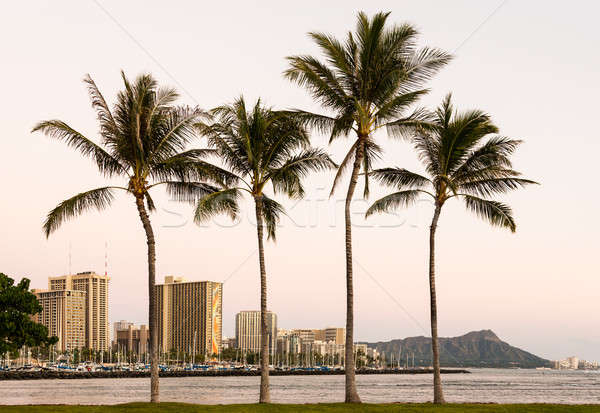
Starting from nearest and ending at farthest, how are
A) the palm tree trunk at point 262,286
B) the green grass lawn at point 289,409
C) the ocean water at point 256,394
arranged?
the green grass lawn at point 289,409 → the palm tree trunk at point 262,286 → the ocean water at point 256,394

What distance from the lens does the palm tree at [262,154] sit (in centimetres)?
2706

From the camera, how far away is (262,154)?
27.5 m

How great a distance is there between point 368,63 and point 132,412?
48.9 ft

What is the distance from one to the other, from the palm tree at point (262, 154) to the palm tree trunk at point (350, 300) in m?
1.62

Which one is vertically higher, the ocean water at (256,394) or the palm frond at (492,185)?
the palm frond at (492,185)

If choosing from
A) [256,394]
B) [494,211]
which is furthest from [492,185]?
[256,394]

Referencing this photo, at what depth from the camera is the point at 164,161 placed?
87.5 feet

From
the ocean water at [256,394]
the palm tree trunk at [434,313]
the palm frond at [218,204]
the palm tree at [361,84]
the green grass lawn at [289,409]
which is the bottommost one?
the ocean water at [256,394]

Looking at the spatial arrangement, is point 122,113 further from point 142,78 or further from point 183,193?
point 183,193

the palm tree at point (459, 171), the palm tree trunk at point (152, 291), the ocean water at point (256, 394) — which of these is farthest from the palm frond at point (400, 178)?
the ocean water at point (256, 394)

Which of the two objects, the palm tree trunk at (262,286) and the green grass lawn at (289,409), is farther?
the palm tree trunk at (262,286)

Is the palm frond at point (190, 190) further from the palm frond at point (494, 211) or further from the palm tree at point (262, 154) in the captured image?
the palm frond at point (494, 211)

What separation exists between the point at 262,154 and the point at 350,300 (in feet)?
22.1

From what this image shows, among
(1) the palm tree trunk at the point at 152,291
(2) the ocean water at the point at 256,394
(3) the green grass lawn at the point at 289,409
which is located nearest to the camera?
(3) the green grass lawn at the point at 289,409
